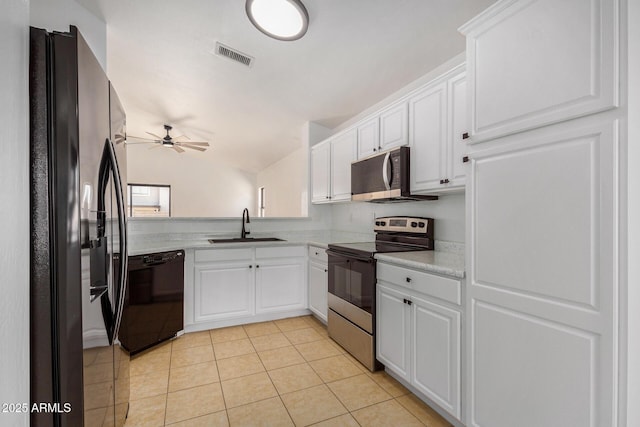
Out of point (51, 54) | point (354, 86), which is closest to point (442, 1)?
point (354, 86)

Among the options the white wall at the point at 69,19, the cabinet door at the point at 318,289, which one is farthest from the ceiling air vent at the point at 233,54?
the cabinet door at the point at 318,289

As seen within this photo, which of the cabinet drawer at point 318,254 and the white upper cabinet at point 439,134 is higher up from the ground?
the white upper cabinet at point 439,134

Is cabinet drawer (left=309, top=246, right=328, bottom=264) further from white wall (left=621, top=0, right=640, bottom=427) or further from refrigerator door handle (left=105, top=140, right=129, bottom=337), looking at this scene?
white wall (left=621, top=0, right=640, bottom=427)

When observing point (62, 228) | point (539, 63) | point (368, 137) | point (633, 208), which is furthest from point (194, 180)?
point (633, 208)

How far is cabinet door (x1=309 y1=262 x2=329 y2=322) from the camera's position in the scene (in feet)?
9.86

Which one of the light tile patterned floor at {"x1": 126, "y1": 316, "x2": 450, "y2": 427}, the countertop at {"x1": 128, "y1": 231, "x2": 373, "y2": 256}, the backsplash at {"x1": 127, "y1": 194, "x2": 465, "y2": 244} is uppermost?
the backsplash at {"x1": 127, "y1": 194, "x2": 465, "y2": 244}

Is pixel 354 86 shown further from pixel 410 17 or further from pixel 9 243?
pixel 9 243

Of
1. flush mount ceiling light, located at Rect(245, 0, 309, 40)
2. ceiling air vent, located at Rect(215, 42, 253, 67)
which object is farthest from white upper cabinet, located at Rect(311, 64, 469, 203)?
ceiling air vent, located at Rect(215, 42, 253, 67)

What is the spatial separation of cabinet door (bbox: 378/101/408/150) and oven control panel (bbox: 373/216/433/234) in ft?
2.13

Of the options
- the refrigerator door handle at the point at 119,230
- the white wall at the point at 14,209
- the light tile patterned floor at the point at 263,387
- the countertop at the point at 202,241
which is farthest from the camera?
the countertop at the point at 202,241

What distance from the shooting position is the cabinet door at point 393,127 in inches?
91.4

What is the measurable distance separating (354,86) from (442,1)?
1.23m

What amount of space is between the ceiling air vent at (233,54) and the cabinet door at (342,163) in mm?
1178

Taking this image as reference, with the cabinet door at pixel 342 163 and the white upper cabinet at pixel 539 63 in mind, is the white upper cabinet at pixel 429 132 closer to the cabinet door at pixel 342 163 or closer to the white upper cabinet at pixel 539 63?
the cabinet door at pixel 342 163
